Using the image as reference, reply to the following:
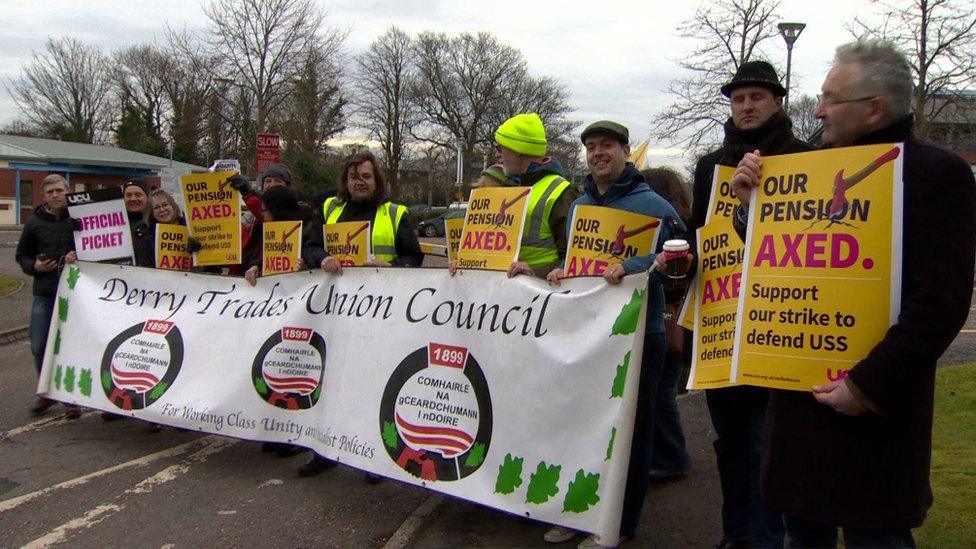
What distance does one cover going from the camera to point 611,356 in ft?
11.2

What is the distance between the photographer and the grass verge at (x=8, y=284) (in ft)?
46.3

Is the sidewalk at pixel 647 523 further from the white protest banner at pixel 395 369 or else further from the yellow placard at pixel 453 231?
the yellow placard at pixel 453 231

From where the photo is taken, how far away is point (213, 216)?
6059 millimetres

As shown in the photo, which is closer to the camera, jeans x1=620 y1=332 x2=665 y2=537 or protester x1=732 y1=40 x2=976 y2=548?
protester x1=732 y1=40 x2=976 y2=548

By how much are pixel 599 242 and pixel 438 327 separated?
3.30ft

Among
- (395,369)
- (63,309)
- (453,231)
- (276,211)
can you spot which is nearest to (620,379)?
(395,369)

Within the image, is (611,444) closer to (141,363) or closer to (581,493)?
(581,493)

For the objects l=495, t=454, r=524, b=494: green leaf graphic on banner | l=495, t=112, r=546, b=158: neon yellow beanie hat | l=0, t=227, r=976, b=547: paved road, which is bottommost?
l=0, t=227, r=976, b=547: paved road

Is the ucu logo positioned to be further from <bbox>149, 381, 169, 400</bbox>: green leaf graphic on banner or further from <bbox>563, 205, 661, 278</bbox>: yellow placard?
<bbox>149, 381, 169, 400</bbox>: green leaf graphic on banner

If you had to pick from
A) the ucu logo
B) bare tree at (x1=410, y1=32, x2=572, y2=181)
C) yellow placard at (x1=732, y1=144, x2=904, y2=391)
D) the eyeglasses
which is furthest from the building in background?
the ucu logo

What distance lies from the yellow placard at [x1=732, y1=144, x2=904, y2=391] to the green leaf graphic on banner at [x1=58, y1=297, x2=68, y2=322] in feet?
17.5

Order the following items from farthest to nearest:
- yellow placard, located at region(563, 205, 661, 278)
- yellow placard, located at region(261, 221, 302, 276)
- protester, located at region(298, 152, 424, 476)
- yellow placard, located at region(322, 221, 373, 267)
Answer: yellow placard, located at region(261, 221, 302, 276) < protester, located at region(298, 152, 424, 476) < yellow placard, located at region(322, 221, 373, 267) < yellow placard, located at region(563, 205, 661, 278)

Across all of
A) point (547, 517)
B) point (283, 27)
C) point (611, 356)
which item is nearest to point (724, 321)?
point (611, 356)

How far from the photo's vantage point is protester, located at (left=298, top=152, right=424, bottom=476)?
525 centimetres
